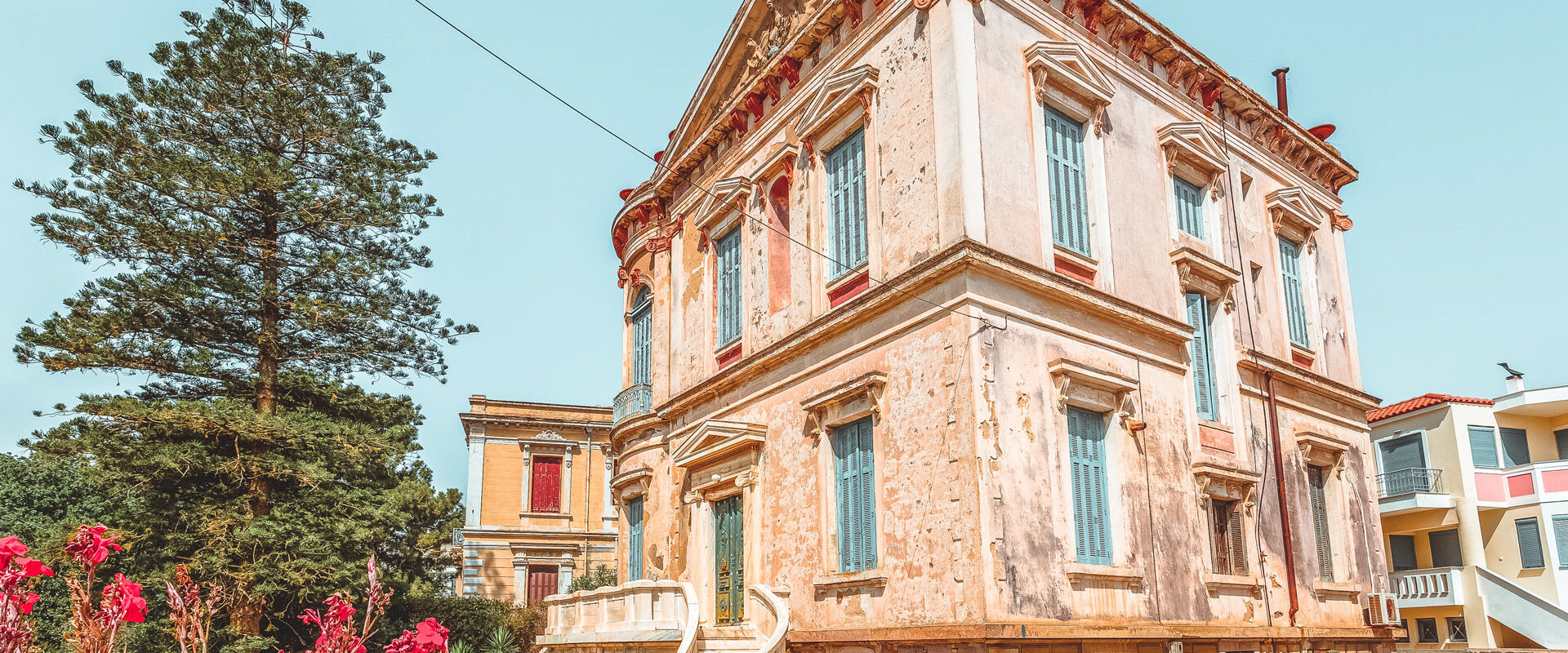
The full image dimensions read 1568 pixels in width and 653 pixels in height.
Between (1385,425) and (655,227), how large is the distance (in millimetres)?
17862

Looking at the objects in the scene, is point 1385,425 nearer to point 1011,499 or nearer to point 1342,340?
point 1342,340

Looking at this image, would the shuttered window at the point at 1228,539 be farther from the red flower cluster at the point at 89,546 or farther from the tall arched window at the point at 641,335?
the red flower cluster at the point at 89,546

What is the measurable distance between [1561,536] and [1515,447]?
2.72 metres

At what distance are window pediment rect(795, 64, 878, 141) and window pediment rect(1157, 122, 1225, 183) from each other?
4288mm

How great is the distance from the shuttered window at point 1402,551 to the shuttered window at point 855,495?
17188 millimetres

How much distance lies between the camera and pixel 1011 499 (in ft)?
35.4

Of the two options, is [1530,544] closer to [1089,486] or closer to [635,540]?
[1089,486]

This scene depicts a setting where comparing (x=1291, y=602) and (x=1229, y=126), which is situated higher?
(x=1229, y=126)

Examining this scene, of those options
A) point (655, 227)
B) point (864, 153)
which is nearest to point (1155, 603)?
point (864, 153)

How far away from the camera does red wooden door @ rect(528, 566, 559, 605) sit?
33469 millimetres

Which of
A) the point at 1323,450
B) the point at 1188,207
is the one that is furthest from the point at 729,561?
the point at 1323,450

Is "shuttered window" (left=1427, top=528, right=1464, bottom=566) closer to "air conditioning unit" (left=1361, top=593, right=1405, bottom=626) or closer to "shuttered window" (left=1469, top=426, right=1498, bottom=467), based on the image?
"shuttered window" (left=1469, top=426, right=1498, bottom=467)

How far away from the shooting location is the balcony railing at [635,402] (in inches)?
754

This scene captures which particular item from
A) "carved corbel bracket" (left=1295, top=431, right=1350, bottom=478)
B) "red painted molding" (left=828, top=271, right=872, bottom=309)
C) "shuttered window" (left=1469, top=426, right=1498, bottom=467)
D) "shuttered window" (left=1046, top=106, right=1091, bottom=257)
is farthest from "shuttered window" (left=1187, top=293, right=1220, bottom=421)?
"shuttered window" (left=1469, top=426, right=1498, bottom=467)
